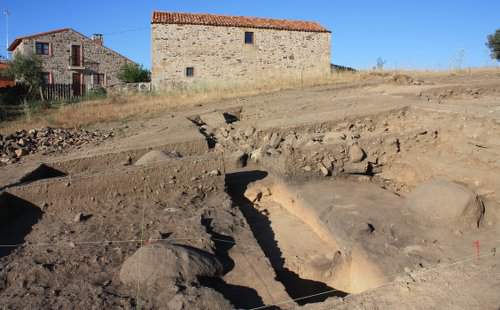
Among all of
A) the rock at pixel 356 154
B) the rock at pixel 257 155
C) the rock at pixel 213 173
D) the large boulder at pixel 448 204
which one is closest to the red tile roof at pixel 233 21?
the rock at pixel 257 155

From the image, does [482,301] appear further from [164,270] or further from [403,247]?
[164,270]

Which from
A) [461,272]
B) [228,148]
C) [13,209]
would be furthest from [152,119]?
[461,272]

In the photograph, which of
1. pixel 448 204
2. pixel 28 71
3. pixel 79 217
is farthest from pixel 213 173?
pixel 28 71

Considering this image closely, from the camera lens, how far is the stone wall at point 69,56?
1130 inches

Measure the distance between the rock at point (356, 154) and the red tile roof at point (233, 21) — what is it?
15.0m

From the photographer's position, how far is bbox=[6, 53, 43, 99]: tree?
24.0 m

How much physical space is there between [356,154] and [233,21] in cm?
1564

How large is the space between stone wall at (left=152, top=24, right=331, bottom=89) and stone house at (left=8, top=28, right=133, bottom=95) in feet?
40.6

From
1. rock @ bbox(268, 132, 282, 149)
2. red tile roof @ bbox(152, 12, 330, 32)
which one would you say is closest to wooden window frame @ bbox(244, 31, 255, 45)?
red tile roof @ bbox(152, 12, 330, 32)

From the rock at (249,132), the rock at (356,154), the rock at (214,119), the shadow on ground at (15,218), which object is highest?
the rock at (214,119)

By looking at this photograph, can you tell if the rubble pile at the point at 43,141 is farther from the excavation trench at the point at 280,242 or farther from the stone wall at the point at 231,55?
the stone wall at the point at 231,55

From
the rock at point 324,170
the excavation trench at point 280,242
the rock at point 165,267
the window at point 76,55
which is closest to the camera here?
the rock at point 165,267

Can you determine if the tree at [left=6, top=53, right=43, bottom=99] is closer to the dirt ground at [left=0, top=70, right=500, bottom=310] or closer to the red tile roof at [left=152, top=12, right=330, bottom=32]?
the red tile roof at [left=152, top=12, right=330, bottom=32]

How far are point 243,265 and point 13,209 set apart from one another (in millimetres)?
3132
